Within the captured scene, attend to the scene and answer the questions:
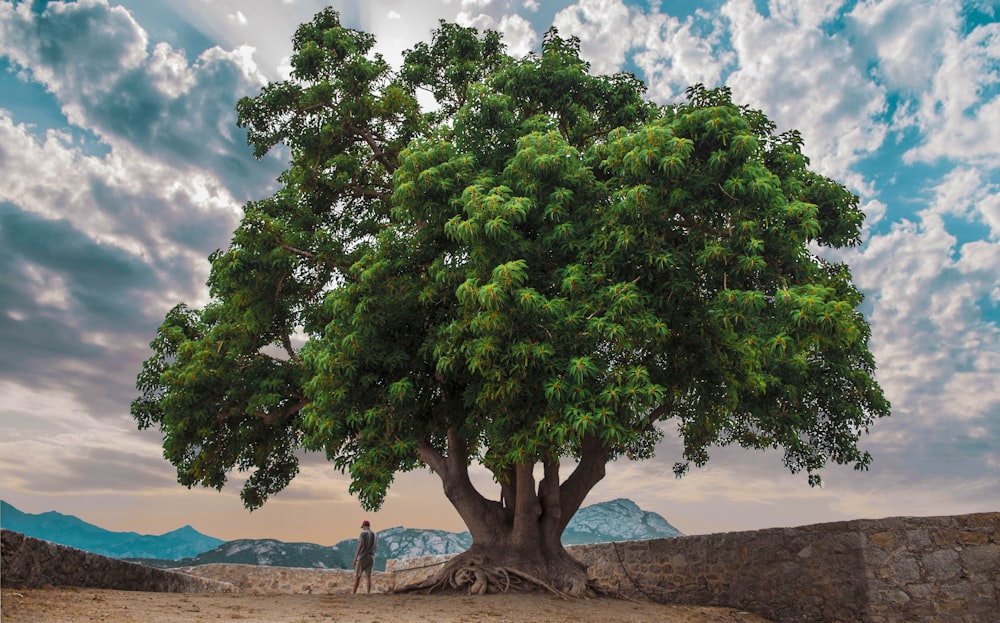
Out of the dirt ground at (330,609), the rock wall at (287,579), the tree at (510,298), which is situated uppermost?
the tree at (510,298)

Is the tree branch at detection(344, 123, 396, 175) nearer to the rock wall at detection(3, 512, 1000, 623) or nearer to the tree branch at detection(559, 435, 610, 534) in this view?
the tree branch at detection(559, 435, 610, 534)

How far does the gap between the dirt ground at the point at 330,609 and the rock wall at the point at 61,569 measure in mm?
257

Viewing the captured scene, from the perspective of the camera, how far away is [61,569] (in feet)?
29.4

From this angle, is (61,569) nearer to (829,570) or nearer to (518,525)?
(518,525)

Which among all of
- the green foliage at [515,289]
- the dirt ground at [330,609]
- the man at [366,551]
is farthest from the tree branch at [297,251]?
the dirt ground at [330,609]

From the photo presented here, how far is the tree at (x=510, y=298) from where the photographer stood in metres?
8.32

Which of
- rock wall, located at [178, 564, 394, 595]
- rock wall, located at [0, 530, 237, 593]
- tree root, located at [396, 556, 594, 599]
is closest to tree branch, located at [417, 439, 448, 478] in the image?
tree root, located at [396, 556, 594, 599]

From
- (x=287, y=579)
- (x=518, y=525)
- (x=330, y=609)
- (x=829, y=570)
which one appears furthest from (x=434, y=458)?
(x=287, y=579)

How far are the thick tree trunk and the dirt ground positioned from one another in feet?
1.76

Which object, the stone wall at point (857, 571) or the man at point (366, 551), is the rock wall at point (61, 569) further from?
the stone wall at point (857, 571)

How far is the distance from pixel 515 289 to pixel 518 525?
5.36m

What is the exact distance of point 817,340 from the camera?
810 cm

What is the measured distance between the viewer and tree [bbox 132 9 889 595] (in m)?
8.32

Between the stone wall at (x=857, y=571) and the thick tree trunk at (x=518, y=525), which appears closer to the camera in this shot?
the stone wall at (x=857, y=571)
